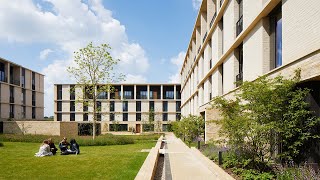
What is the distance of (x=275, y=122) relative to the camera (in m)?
9.68

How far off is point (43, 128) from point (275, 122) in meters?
33.5

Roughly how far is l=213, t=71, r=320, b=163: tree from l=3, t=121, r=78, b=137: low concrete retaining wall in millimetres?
30212

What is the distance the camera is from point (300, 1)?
1053cm

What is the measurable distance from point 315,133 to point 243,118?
7.65ft

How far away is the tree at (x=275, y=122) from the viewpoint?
9750 mm

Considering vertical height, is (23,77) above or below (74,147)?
above

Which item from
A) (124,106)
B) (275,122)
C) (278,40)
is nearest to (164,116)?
(124,106)

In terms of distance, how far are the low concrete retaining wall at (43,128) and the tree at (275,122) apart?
30212mm

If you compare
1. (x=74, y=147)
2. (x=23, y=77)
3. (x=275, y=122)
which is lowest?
(x=74, y=147)

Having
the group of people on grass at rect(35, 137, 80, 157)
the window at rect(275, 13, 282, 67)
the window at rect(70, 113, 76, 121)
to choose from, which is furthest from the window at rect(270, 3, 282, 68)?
the window at rect(70, 113, 76, 121)

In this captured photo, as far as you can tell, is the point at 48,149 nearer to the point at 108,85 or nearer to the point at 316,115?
the point at 316,115

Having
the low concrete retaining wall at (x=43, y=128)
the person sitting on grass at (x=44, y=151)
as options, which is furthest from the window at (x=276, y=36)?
the low concrete retaining wall at (x=43, y=128)

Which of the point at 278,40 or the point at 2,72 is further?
the point at 2,72

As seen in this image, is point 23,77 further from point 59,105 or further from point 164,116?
point 164,116
